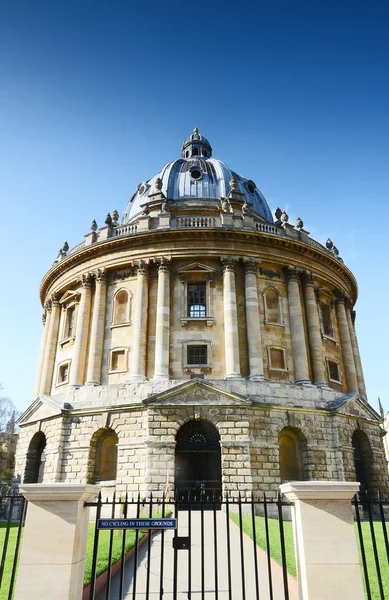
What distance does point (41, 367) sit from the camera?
30.6m

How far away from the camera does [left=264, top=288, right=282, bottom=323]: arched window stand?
2642 cm

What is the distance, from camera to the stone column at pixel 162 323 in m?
23.7

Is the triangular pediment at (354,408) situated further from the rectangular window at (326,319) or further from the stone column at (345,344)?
the rectangular window at (326,319)

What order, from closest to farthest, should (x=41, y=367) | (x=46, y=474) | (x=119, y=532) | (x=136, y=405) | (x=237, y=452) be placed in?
(x=119, y=532)
(x=237, y=452)
(x=136, y=405)
(x=46, y=474)
(x=41, y=367)

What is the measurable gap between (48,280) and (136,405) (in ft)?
47.6

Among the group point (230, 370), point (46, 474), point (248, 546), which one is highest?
point (230, 370)

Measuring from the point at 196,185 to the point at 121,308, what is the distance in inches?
520

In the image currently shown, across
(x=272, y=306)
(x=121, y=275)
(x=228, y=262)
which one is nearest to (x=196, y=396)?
(x=272, y=306)

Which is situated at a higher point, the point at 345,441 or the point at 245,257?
the point at 245,257

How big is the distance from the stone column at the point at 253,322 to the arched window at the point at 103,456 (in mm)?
8320

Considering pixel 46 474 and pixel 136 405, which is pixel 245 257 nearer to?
pixel 136 405

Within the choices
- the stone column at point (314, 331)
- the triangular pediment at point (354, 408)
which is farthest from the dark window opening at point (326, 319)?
the triangular pediment at point (354, 408)

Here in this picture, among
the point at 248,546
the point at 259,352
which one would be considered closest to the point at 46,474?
the point at 259,352

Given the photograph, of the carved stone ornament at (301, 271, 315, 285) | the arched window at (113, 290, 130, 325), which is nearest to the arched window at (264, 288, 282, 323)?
the carved stone ornament at (301, 271, 315, 285)
